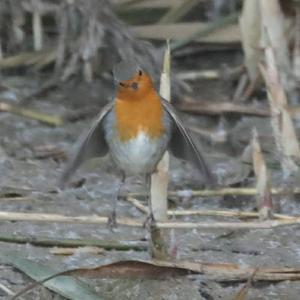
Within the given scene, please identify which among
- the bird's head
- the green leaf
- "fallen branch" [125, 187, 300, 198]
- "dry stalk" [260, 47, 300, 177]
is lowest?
the green leaf

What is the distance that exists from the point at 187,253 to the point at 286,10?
1.82 metres

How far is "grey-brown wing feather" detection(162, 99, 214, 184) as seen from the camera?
3.50 metres

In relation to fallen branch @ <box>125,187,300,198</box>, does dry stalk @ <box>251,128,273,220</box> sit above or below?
below

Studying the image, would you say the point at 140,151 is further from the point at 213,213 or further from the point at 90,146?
the point at 213,213

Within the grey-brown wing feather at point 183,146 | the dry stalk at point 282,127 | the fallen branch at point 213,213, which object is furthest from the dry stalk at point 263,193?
the dry stalk at point 282,127

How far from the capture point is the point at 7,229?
366 cm

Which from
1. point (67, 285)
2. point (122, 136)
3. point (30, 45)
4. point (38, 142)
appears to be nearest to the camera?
point (67, 285)

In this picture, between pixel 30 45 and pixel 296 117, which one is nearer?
pixel 296 117

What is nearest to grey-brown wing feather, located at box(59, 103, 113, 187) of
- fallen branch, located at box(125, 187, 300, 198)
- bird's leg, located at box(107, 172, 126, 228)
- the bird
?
the bird

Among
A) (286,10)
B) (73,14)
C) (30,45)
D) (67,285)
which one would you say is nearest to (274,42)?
(286,10)

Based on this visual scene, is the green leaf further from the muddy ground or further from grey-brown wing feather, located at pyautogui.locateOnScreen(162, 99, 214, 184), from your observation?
grey-brown wing feather, located at pyautogui.locateOnScreen(162, 99, 214, 184)

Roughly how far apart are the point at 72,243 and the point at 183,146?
45cm

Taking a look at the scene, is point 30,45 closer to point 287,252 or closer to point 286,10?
point 286,10

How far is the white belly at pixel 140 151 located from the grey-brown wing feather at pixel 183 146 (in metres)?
0.06
